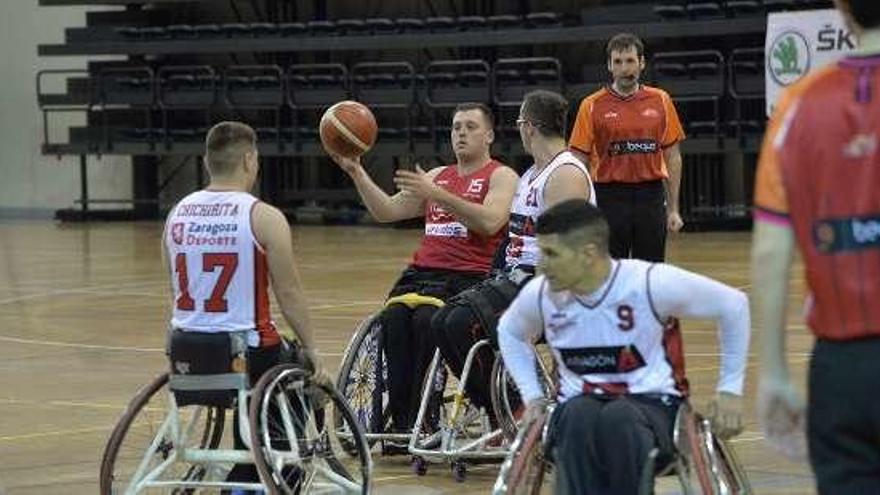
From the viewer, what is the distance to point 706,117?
2675 cm

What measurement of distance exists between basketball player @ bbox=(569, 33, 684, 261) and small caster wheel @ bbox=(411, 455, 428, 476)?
111 inches

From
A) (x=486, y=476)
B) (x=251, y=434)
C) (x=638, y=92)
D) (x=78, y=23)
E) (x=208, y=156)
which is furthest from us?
(x=78, y=23)

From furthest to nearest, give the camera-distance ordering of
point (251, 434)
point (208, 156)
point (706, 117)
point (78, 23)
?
point (78, 23)
point (706, 117)
point (208, 156)
point (251, 434)

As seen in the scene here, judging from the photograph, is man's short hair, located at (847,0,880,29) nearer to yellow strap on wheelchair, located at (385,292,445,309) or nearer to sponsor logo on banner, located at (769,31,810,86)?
yellow strap on wheelchair, located at (385,292,445,309)

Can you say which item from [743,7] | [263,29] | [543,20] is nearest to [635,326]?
[743,7]

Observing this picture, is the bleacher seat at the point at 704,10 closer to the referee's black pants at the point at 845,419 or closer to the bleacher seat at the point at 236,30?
the bleacher seat at the point at 236,30

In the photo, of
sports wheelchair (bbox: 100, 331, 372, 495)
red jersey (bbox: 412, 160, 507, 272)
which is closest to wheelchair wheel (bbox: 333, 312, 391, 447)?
red jersey (bbox: 412, 160, 507, 272)

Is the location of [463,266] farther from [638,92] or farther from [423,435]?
[638,92]

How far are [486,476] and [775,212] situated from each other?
5.08 m

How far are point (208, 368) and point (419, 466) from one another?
214 centimetres

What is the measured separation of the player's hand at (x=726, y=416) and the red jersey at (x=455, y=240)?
12.5ft

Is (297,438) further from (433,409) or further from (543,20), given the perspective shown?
(543,20)

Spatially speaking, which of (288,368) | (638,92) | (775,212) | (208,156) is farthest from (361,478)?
(638,92)

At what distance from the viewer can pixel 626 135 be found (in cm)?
1187
